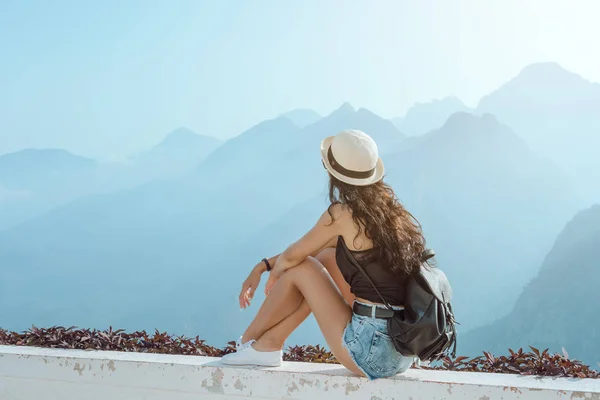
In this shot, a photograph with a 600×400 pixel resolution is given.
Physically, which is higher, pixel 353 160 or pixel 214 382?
pixel 353 160

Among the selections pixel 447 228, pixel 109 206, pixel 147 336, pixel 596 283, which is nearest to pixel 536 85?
pixel 447 228

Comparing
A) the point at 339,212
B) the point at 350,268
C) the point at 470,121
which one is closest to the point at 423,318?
the point at 350,268

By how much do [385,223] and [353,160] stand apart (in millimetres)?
280

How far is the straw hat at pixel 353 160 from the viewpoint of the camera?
261cm

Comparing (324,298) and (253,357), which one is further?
(253,357)

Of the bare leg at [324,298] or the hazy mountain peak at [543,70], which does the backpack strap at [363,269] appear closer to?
the bare leg at [324,298]

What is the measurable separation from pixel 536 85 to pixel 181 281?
23.0 metres

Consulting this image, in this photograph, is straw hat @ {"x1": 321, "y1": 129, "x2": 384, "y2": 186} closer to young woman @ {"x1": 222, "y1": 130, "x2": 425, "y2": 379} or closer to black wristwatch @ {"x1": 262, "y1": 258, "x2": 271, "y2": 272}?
young woman @ {"x1": 222, "y1": 130, "x2": 425, "y2": 379}

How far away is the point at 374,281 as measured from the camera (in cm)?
256

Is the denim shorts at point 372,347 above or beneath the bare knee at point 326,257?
beneath

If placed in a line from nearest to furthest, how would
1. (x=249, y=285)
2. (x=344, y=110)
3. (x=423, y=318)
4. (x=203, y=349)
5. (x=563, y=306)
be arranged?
(x=423, y=318) → (x=249, y=285) → (x=203, y=349) → (x=563, y=306) → (x=344, y=110)

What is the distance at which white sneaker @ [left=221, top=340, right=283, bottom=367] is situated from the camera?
279 centimetres

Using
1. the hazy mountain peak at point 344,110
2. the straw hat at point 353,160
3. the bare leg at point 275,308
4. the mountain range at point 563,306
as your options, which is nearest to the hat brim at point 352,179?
the straw hat at point 353,160

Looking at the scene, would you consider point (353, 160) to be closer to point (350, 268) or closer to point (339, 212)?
point (339, 212)
